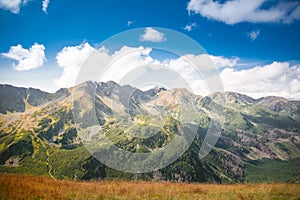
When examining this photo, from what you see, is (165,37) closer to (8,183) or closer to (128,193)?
(128,193)

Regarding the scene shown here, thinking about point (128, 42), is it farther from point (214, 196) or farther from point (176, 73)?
point (214, 196)

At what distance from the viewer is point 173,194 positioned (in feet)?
42.9

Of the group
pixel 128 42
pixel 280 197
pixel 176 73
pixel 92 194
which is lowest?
pixel 280 197

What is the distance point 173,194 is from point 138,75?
8.15 meters

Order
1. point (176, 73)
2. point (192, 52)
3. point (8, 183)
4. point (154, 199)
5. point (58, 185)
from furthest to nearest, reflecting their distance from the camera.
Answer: point (176, 73), point (192, 52), point (58, 185), point (8, 183), point (154, 199)

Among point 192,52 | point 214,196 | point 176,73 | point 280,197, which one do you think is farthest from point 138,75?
point 280,197

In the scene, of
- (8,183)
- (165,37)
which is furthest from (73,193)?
(165,37)

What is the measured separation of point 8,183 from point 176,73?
11509mm

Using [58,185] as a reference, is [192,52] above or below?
above

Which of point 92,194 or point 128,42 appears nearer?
point 92,194

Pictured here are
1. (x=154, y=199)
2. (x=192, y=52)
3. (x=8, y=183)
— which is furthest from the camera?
(x=192, y=52)

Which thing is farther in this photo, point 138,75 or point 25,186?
point 138,75

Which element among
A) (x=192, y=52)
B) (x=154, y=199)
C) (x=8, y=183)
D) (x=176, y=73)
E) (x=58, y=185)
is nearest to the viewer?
(x=154, y=199)

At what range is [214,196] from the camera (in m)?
13.1
